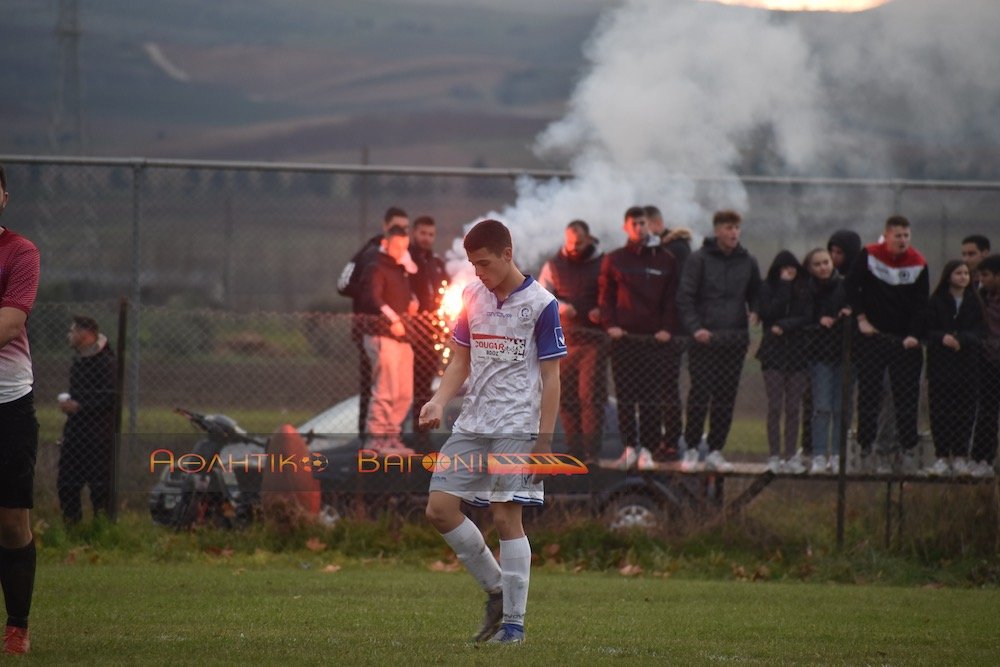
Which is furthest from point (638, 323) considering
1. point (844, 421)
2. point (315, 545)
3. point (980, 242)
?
point (315, 545)

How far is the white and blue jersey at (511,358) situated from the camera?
26.1 feet

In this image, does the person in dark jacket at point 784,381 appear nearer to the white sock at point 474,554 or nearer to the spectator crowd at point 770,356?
the spectator crowd at point 770,356

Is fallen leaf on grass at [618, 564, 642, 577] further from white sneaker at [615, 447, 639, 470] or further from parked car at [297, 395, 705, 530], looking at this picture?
white sneaker at [615, 447, 639, 470]

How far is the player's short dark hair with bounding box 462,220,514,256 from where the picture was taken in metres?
7.95

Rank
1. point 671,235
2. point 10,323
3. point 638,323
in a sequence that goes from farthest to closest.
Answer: point 671,235, point 638,323, point 10,323

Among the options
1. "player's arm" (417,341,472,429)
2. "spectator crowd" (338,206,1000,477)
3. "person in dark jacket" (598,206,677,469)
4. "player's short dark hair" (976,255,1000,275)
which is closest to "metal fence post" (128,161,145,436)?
"spectator crowd" (338,206,1000,477)

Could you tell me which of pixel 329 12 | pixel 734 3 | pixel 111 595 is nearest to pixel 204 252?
pixel 734 3

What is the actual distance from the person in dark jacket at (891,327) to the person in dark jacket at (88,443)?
6702mm

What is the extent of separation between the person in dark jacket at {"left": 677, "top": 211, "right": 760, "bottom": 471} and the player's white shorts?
5.31 m

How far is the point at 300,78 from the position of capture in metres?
118

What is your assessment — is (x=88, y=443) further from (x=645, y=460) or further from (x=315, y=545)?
(x=645, y=460)

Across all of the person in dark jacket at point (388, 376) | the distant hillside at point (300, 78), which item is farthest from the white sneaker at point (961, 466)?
the distant hillside at point (300, 78)

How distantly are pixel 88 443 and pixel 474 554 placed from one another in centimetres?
600

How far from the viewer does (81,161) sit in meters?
13.7
